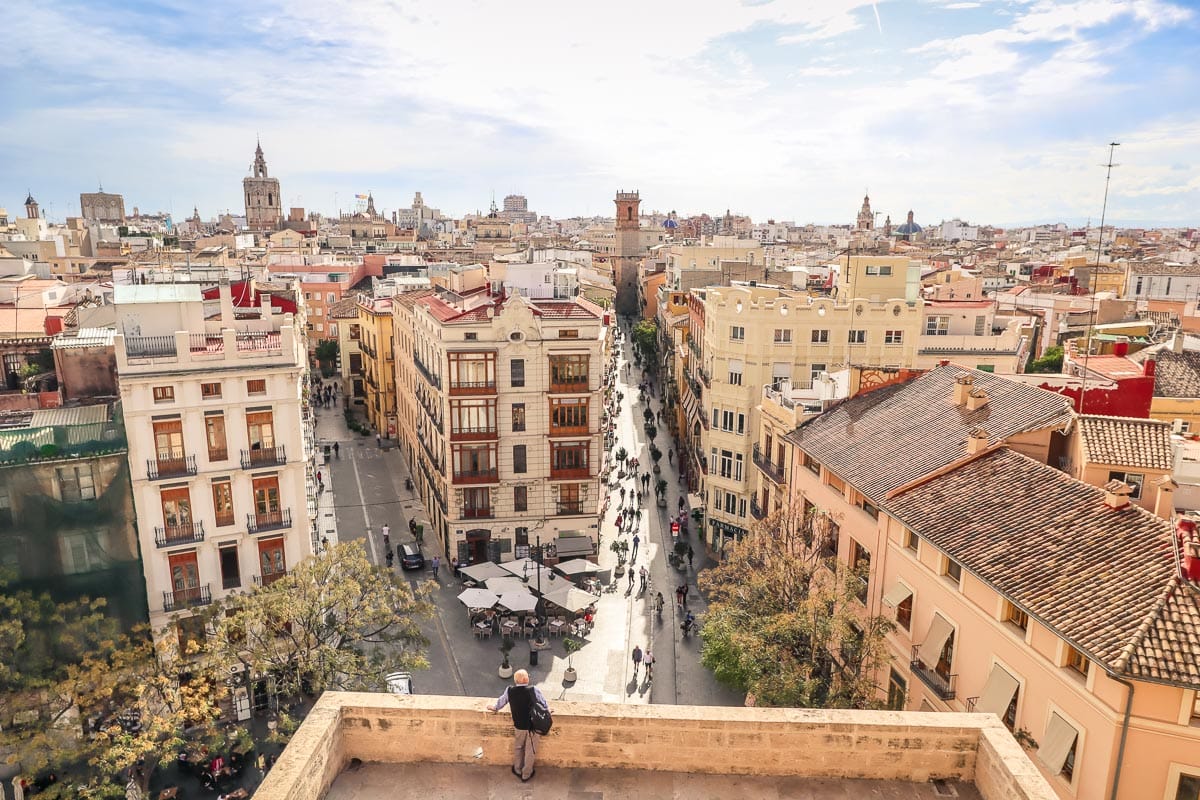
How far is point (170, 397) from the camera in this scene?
29.0 metres

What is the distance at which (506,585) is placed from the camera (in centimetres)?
3797

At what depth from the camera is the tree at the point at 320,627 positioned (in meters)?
25.7

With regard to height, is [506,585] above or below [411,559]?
above

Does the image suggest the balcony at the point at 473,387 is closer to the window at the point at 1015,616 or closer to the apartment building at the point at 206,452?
the apartment building at the point at 206,452

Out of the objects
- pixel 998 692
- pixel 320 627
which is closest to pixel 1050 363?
pixel 998 692

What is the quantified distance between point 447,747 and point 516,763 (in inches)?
38.7

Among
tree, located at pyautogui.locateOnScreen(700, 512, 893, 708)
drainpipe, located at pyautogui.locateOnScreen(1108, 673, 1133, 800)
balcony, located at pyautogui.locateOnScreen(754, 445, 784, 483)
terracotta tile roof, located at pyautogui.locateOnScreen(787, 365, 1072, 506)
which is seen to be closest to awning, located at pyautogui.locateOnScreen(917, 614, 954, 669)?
tree, located at pyautogui.locateOnScreen(700, 512, 893, 708)

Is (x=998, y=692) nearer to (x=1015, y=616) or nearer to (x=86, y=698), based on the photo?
(x=1015, y=616)

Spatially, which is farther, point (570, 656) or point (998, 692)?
point (570, 656)

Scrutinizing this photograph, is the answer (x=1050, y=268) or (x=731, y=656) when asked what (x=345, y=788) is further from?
(x=1050, y=268)

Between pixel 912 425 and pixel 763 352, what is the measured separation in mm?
15396

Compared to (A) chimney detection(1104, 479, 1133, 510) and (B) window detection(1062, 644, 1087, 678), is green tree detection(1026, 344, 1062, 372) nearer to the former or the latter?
(A) chimney detection(1104, 479, 1133, 510)

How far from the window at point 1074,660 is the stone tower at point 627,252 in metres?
131

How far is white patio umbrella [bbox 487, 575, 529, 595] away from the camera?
37.5 meters
